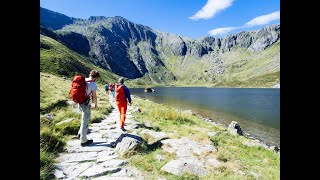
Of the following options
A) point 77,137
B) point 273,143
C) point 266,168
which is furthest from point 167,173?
point 273,143

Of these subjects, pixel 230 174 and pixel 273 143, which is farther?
pixel 273 143

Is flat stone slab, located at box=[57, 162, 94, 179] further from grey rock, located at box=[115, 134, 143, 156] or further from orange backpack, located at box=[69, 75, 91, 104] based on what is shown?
orange backpack, located at box=[69, 75, 91, 104]

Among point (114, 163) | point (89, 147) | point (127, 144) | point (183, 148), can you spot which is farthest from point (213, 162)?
point (89, 147)

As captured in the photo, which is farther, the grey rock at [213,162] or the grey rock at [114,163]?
the grey rock at [213,162]

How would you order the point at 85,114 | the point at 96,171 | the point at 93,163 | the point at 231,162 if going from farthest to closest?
the point at 85,114
the point at 231,162
the point at 93,163
the point at 96,171

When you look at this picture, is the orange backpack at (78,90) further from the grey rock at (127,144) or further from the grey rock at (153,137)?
the grey rock at (153,137)

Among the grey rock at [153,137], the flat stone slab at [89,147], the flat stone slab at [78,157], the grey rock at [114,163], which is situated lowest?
the grey rock at [114,163]

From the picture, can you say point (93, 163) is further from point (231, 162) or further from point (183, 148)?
point (231, 162)

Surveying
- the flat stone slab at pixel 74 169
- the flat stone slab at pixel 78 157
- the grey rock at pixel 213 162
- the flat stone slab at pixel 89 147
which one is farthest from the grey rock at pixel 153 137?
the flat stone slab at pixel 74 169
